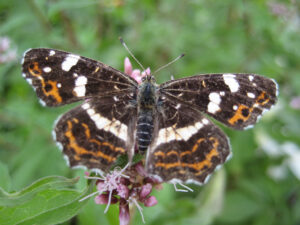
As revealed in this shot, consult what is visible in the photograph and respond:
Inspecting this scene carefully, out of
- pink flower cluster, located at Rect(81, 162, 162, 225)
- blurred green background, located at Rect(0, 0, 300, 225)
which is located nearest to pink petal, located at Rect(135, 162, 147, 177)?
pink flower cluster, located at Rect(81, 162, 162, 225)

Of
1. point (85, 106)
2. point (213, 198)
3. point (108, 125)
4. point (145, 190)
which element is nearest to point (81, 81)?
point (85, 106)

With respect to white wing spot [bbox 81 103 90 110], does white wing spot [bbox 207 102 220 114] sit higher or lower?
lower

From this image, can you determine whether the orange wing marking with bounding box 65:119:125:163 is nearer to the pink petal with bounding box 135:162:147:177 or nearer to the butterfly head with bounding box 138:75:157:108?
the pink petal with bounding box 135:162:147:177

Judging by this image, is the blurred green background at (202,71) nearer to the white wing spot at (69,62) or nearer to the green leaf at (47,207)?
the white wing spot at (69,62)

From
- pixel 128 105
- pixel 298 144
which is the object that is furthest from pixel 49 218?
pixel 298 144

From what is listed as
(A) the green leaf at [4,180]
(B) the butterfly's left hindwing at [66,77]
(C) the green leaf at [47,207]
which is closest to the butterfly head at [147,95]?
(B) the butterfly's left hindwing at [66,77]

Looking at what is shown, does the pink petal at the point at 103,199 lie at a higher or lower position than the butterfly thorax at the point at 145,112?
lower

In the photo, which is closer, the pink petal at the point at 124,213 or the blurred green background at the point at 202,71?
the pink petal at the point at 124,213

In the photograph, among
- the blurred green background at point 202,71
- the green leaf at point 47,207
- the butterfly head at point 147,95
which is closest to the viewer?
the green leaf at point 47,207
